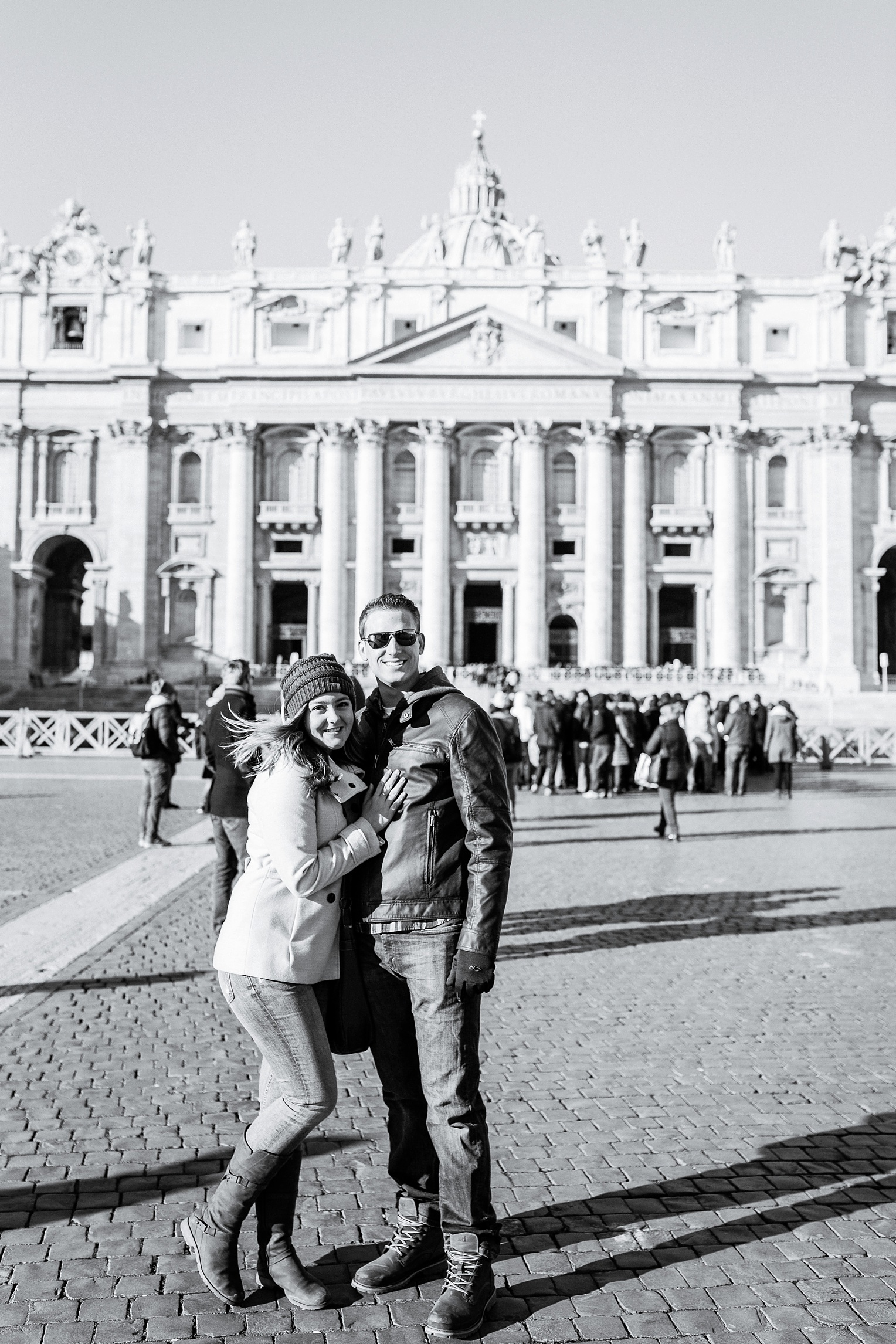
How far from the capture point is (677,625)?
2181 inches

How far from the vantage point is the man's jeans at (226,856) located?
8781 mm

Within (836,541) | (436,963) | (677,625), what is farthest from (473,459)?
(436,963)

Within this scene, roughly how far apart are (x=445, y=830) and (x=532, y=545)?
48.9 metres

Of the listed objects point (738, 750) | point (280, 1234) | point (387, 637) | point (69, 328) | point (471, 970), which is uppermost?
point (69, 328)

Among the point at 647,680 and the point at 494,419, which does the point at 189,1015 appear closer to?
the point at 647,680

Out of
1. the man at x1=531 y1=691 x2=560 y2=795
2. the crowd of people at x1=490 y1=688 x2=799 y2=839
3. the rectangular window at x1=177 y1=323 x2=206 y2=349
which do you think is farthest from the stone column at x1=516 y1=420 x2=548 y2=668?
the man at x1=531 y1=691 x2=560 y2=795

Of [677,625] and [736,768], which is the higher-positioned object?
[677,625]

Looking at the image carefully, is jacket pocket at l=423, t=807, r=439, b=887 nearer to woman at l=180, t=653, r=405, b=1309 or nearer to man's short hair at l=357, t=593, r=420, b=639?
woman at l=180, t=653, r=405, b=1309

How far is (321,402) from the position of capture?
5316cm

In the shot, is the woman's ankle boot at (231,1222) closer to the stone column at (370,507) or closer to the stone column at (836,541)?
the stone column at (370,507)

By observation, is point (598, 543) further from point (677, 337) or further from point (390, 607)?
point (390, 607)

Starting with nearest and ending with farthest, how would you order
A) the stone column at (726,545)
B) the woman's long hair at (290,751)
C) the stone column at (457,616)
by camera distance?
the woman's long hair at (290,751)
the stone column at (726,545)
the stone column at (457,616)

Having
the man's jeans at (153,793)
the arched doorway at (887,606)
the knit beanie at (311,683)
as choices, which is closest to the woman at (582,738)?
the man's jeans at (153,793)

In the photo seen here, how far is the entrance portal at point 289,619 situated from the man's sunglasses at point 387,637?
49770 millimetres
